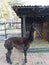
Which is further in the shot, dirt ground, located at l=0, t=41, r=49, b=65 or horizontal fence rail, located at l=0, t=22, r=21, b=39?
horizontal fence rail, located at l=0, t=22, r=21, b=39

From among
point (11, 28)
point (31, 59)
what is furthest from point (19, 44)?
point (11, 28)

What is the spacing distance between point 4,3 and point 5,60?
13.1m

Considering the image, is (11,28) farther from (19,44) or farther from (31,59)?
(19,44)

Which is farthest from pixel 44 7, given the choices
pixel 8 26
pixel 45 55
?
pixel 8 26

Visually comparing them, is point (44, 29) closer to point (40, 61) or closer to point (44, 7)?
point (44, 7)

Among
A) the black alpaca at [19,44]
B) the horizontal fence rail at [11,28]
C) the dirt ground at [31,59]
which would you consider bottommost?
the horizontal fence rail at [11,28]

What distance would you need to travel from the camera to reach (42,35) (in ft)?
39.3

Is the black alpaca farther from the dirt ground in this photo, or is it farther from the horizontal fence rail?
the horizontal fence rail

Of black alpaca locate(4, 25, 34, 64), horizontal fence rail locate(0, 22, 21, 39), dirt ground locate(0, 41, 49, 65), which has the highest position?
black alpaca locate(4, 25, 34, 64)

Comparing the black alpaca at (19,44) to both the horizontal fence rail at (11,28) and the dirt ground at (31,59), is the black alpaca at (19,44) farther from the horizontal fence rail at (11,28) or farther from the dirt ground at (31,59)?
the horizontal fence rail at (11,28)

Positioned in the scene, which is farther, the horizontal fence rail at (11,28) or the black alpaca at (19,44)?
the horizontal fence rail at (11,28)

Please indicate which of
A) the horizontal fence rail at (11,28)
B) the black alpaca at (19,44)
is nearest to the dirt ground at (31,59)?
the black alpaca at (19,44)

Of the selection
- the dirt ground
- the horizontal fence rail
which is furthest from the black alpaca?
the horizontal fence rail

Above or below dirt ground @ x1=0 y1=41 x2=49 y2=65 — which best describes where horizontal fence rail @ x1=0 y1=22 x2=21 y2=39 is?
below
